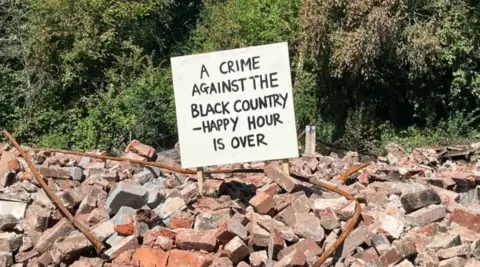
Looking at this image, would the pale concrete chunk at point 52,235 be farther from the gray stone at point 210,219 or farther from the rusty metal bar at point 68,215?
the gray stone at point 210,219

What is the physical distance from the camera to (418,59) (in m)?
16.1

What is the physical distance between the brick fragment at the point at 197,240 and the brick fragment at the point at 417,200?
157cm

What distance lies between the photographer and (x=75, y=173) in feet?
21.5

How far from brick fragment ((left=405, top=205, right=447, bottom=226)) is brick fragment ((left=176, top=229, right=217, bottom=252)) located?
1546 millimetres

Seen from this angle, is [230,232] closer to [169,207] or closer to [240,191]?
[169,207]

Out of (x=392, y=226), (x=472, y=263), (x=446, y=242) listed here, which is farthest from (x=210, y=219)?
(x=472, y=263)

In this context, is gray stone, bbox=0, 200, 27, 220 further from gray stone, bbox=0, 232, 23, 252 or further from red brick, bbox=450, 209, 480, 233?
red brick, bbox=450, 209, 480, 233

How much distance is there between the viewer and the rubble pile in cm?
464

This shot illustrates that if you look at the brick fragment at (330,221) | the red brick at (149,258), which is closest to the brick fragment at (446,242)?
the brick fragment at (330,221)

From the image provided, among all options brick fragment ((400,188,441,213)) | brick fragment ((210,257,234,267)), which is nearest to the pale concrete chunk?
brick fragment ((210,257,234,267))

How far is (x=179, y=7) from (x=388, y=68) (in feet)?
37.2

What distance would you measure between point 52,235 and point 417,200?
2.91m

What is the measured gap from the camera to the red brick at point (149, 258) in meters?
4.70

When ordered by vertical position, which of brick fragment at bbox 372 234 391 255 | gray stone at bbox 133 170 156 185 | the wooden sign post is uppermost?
the wooden sign post
